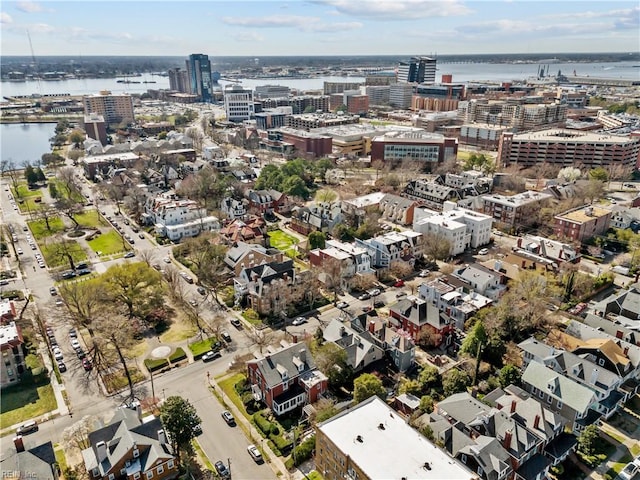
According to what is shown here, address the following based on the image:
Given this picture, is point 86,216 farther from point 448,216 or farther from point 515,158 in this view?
point 515,158

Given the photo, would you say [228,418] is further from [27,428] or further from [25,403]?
[25,403]

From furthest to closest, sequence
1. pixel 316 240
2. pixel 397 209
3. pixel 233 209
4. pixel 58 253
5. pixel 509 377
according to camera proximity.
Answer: pixel 233 209 → pixel 397 209 → pixel 58 253 → pixel 316 240 → pixel 509 377

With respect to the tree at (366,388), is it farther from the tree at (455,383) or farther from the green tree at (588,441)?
the green tree at (588,441)

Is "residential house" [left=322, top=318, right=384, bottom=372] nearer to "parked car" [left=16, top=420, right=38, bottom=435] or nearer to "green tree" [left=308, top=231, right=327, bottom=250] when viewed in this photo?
"green tree" [left=308, top=231, right=327, bottom=250]

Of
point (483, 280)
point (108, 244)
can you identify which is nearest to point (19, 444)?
point (108, 244)

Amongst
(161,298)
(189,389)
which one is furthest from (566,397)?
(161,298)

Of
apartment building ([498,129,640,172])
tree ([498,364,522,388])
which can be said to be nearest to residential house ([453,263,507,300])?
tree ([498,364,522,388])
